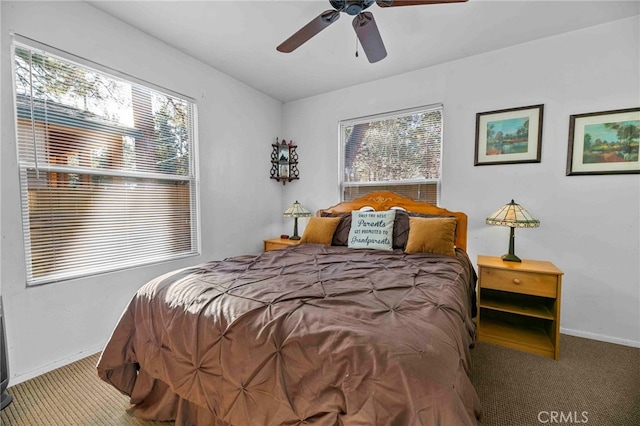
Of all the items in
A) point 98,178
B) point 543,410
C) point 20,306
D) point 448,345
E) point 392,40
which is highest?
point 392,40

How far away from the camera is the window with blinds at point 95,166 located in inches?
71.0

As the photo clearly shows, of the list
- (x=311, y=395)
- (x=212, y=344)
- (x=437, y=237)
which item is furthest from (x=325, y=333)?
(x=437, y=237)

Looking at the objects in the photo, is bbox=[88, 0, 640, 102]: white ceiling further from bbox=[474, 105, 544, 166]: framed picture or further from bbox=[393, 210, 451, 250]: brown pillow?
bbox=[393, 210, 451, 250]: brown pillow

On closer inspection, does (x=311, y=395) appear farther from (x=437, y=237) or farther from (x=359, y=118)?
(x=359, y=118)

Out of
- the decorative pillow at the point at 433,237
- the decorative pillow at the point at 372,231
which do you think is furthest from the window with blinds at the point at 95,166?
the decorative pillow at the point at 433,237

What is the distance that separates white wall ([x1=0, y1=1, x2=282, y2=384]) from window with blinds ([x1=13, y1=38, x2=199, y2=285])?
0.07 m

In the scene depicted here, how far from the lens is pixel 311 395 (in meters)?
0.87

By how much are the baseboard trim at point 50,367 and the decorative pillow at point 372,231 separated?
2237 millimetres

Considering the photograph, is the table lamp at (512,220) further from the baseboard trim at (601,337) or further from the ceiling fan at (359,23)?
the ceiling fan at (359,23)

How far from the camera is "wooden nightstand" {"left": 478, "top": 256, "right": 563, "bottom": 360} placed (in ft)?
6.40

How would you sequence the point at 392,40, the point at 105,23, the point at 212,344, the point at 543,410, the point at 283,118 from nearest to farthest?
1. the point at 212,344
2. the point at 543,410
3. the point at 105,23
4. the point at 392,40
5. the point at 283,118

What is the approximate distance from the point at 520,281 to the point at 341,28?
244 centimetres

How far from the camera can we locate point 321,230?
280 centimetres

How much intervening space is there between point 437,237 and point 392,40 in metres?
1.77
